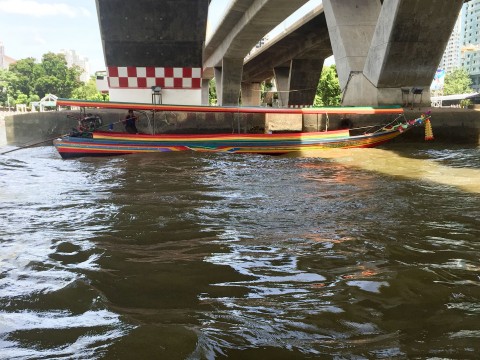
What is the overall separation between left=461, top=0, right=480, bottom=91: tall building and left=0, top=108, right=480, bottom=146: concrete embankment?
96798mm

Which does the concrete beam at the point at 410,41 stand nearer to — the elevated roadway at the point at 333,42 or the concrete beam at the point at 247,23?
the elevated roadway at the point at 333,42

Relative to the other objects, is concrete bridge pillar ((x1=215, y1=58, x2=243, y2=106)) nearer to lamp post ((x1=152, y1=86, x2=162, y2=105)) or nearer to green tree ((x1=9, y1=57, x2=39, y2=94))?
lamp post ((x1=152, y1=86, x2=162, y2=105))

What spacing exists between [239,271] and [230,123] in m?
6.57

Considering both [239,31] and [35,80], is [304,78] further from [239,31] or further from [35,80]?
[35,80]

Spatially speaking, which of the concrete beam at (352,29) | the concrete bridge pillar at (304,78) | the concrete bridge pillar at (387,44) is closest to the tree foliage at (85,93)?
the concrete bridge pillar at (304,78)

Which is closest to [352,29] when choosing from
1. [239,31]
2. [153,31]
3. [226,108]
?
[226,108]

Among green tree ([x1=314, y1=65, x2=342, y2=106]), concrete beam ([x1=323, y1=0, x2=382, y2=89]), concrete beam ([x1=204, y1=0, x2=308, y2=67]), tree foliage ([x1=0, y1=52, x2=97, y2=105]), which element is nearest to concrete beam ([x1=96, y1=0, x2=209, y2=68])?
concrete beam ([x1=323, y1=0, x2=382, y2=89])

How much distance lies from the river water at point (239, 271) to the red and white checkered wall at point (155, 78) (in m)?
3.96

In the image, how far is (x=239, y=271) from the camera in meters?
2.09

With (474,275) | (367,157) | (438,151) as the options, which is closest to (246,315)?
(474,275)

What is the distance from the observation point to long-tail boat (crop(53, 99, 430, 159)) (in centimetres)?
707

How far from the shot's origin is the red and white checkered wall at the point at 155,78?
7.84 metres

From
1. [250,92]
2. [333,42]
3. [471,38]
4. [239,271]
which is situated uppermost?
[471,38]

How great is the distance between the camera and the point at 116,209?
3402 mm
